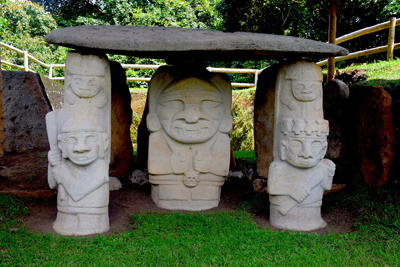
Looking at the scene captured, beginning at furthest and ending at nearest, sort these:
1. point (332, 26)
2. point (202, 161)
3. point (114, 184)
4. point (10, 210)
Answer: point (332, 26) < point (114, 184) < point (202, 161) < point (10, 210)

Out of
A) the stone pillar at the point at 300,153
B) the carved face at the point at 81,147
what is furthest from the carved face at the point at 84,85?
the stone pillar at the point at 300,153

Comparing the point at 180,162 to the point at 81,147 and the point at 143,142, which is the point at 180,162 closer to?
the point at 81,147

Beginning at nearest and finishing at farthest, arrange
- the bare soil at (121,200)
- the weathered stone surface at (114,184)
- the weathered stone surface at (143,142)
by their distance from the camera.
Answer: the bare soil at (121,200) → the weathered stone surface at (114,184) → the weathered stone surface at (143,142)

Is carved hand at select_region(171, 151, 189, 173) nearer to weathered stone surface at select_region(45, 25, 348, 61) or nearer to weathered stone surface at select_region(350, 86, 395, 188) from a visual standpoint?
weathered stone surface at select_region(45, 25, 348, 61)

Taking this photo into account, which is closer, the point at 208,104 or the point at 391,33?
the point at 208,104

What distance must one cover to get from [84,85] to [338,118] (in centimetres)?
398

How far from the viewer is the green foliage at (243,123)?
935 cm

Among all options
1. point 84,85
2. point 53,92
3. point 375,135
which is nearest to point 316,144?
point 375,135

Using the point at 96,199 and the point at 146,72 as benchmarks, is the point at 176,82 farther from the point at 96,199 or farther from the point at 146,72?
the point at 146,72

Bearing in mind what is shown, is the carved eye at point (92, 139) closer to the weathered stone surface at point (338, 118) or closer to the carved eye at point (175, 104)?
the carved eye at point (175, 104)

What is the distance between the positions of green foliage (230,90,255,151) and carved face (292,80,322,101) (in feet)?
18.1

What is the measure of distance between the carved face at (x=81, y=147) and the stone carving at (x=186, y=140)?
987 millimetres

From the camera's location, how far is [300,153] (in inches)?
147

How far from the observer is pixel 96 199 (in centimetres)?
360
